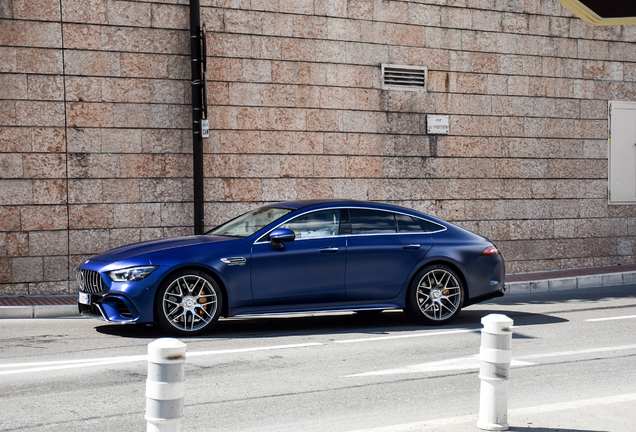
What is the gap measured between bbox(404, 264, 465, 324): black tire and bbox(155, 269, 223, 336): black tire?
2258 mm

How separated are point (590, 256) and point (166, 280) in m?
10.9

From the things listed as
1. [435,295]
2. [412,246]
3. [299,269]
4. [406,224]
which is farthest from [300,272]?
[435,295]

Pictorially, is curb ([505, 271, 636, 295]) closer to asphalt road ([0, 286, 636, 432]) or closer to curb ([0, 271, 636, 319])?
curb ([0, 271, 636, 319])

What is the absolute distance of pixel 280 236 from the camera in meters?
8.38

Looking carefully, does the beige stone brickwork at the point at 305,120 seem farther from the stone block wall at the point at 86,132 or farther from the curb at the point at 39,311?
the curb at the point at 39,311

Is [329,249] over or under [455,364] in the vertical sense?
over

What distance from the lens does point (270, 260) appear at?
8398 millimetres

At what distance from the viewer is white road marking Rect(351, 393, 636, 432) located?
4.61 m

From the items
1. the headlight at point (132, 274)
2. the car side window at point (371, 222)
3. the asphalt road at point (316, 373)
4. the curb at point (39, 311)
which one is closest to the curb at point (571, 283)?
the asphalt road at point (316, 373)

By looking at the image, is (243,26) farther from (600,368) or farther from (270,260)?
(600,368)

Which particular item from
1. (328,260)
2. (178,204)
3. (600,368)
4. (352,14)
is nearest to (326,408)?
(600,368)

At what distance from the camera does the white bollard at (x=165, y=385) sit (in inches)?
139

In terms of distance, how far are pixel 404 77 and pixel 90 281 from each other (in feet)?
26.8

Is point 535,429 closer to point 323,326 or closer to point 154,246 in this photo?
point 323,326
